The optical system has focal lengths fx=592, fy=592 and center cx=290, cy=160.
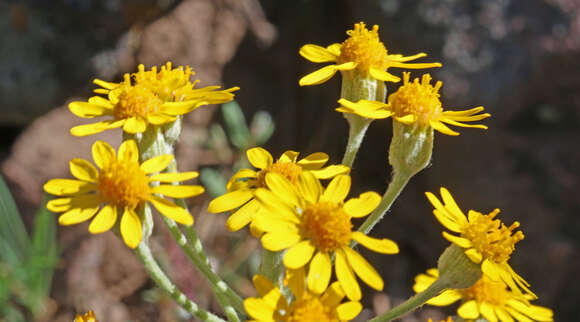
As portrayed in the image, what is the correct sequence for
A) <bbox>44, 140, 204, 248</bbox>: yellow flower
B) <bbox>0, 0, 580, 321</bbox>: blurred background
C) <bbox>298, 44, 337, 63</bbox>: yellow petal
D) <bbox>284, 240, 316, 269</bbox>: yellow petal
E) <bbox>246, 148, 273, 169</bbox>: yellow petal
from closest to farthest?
<bbox>284, 240, 316, 269</bbox>: yellow petal, <bbox>44, 140, 204, 248</bbox>: yellow flower, <bbox>246, 148, 273, 169</bbox>: yellow petal, <bbox>298, 44, 337, 63</bbox>: yellow petal, <bbox>0, 0, 580, 321</bbox>: blurred background

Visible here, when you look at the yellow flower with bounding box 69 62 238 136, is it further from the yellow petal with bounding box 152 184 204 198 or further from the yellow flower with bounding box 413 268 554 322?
the yellow flower with bounding box 413 268 554 322

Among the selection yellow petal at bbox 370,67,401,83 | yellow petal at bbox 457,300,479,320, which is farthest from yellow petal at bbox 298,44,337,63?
yellow petal at bbox 457,300,479,320

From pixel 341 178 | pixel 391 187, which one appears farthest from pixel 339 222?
pixel 391 187

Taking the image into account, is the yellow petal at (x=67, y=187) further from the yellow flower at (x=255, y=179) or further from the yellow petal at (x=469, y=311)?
the yellow petal at (x=469, y=311)

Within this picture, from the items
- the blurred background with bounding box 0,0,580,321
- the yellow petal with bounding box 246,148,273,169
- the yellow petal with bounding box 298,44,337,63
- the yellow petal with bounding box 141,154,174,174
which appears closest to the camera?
the yellow petal with bounding box 141,154,174,174

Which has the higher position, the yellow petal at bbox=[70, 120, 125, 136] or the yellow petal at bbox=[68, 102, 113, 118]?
the yellow petal at bbox=[68, 102, 113, 118]

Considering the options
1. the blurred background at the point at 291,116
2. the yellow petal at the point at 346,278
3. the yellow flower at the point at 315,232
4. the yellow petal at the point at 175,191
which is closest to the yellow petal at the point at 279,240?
the yellow flower at the point at 315,232
